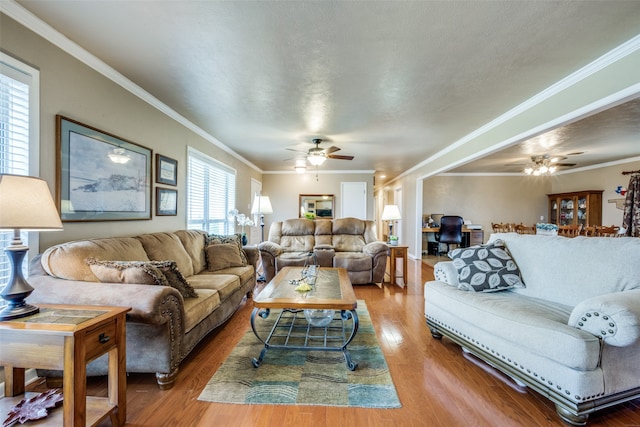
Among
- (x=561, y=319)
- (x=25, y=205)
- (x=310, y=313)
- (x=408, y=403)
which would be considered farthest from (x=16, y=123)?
(x=561, y=319)

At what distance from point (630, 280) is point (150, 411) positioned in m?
3.15

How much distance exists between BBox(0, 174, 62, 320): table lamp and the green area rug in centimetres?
111

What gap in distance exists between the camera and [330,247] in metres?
4.73

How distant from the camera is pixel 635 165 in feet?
18.9

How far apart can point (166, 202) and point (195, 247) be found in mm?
670

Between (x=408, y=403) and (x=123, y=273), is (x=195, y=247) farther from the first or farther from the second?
(x=408, y=403)

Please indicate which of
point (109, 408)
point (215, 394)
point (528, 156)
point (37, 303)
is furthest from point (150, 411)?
point (528, 156)

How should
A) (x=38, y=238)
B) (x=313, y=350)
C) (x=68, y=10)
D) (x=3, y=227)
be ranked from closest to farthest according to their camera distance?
(x=3, y=227)
(x=68, y=10)
(x=38, y=238)
(x=313, y=350)

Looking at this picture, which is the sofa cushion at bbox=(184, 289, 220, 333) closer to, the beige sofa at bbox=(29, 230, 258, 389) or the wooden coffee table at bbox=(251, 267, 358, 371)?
the beige sofa at bbox=(29, 230, 258, 389)

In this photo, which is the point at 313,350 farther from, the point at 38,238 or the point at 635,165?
the point at 635,165

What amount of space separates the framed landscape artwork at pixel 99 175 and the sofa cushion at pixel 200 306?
1.12 m

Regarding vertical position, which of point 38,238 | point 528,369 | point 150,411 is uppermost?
point 38,238

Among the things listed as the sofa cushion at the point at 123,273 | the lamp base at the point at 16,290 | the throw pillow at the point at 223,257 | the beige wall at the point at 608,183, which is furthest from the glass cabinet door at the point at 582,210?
the lamp base at the point at 16,290

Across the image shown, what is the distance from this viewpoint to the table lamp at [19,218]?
125cm
